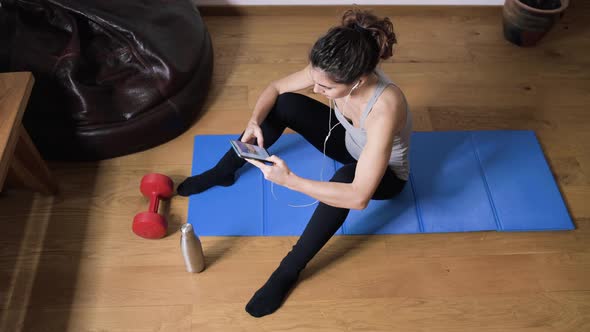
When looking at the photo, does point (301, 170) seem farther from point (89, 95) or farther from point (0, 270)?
point (0, 270)

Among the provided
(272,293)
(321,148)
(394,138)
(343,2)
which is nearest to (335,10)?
(343,2)

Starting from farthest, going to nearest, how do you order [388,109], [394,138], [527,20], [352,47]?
[527,20] < [394,138] < [388,109] < [352,47]

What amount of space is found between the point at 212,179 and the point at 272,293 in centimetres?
47

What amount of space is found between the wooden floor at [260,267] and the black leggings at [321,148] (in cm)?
18

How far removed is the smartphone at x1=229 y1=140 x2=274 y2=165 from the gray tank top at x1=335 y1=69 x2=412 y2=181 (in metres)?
0.25

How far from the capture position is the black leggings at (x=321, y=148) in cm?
144

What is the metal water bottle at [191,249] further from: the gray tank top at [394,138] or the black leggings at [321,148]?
the gray tank top at [394,138]

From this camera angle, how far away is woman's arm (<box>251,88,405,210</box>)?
1.26m

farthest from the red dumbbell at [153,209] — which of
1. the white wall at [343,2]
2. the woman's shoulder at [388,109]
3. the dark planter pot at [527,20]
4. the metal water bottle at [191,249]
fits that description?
the dark planter pot at [527,20]

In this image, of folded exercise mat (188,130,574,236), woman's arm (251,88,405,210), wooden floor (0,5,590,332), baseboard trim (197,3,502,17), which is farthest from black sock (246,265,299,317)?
baseboard trim (197,3,502,17)

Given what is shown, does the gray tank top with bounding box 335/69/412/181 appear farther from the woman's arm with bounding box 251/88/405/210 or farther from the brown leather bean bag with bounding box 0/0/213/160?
the brown leather bean bag with bounding box 0/0/213/160

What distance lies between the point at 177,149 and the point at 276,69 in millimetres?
633

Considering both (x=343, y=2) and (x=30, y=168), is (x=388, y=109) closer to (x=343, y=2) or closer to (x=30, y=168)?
(x=30, y=168)

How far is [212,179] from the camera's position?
1.78 meters
